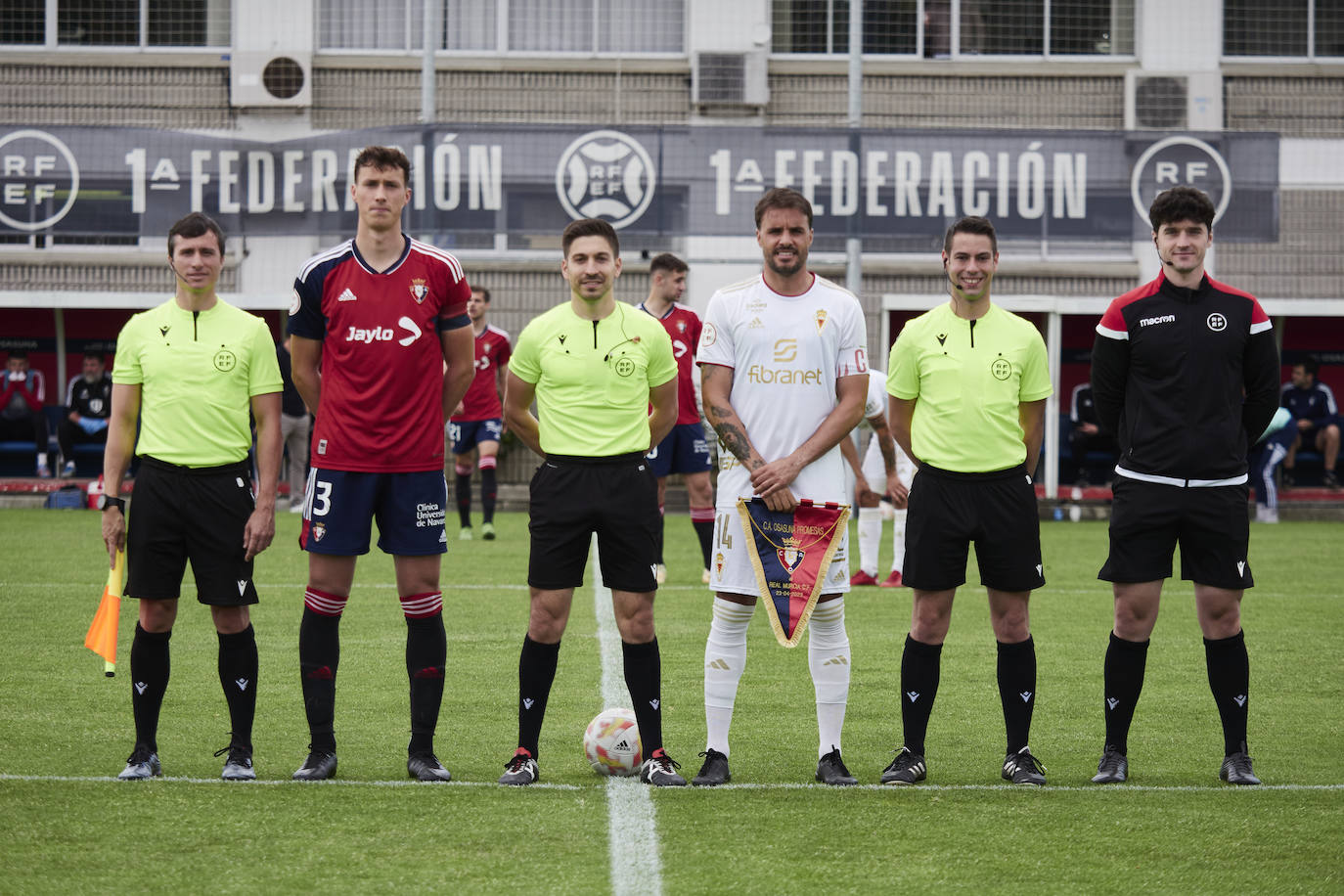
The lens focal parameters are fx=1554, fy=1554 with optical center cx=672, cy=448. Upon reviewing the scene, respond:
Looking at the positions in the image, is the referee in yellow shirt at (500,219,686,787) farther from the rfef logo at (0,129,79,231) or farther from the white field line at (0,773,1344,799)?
the rfef logo at (0,129,79,231)

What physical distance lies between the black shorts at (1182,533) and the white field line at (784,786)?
0.74 metres

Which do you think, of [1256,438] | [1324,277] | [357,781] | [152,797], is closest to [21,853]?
[152,797]

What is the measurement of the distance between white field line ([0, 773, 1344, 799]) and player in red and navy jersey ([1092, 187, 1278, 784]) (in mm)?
137

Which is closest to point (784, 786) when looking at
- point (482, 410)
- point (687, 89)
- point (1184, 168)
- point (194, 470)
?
point (194, 470)

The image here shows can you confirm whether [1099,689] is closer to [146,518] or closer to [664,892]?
[664,892]

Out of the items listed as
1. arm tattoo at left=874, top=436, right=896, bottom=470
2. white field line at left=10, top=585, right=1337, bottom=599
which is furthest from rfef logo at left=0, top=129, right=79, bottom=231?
arm tattoo at left=874, top=436, right=896, bottom=470

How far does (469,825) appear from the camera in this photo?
4879mm

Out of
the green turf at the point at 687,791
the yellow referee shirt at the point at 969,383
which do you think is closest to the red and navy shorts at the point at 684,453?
the green turf at the point at 687,791

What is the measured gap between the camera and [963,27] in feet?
66.2

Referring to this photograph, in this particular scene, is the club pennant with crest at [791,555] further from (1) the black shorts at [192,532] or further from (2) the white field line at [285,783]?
(1) the black shorts at [192,532]

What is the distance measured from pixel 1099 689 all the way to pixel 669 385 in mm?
3009

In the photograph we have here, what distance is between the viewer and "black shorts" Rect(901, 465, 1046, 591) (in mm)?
5648

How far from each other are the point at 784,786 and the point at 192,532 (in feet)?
7.45

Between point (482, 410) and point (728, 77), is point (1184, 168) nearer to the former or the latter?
point (728, 77)
